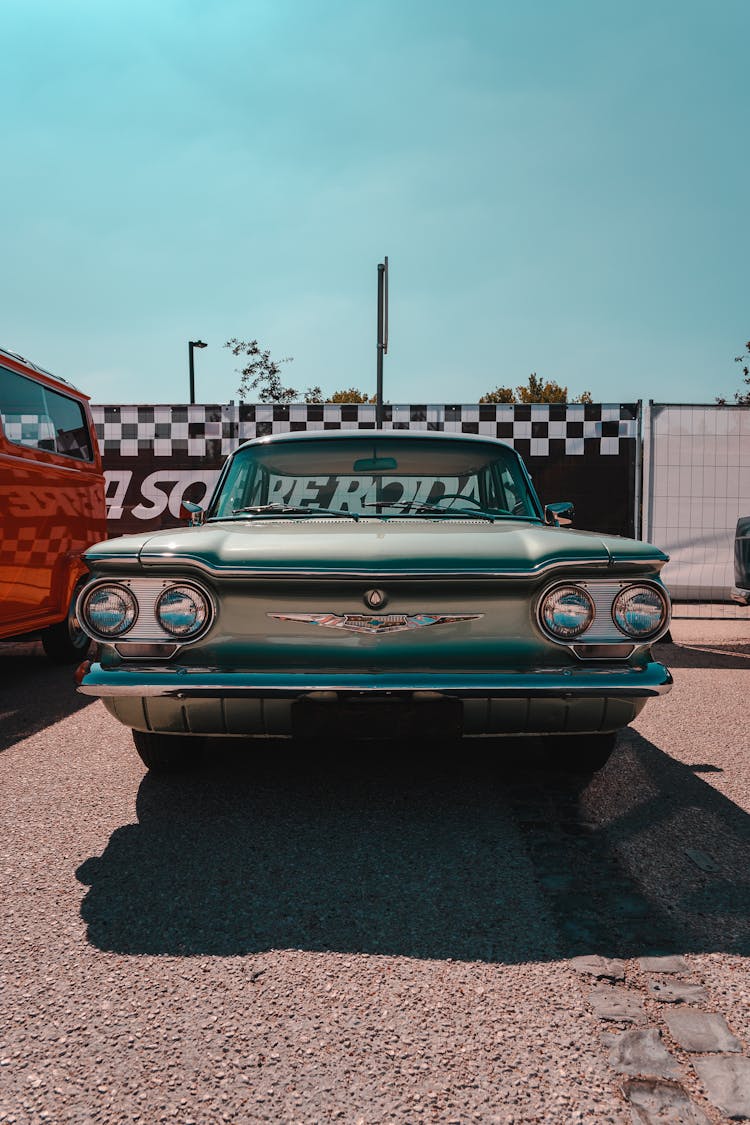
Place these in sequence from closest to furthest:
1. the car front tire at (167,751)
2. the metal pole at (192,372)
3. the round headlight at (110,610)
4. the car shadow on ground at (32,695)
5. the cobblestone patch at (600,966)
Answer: the cobblestone patch at (600,966) < the round headlight at (110,610) < the car front tire at (167,751) < the car shadow on ground at (32,695) < the metal pole at (192,372)

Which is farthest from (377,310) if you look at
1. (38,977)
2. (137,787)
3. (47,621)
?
(38,977)

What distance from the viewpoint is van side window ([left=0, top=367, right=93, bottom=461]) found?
4.70m

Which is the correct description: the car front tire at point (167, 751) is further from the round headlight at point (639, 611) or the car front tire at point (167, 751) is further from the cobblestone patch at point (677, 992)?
the cobblestone patch at point (677, 992)

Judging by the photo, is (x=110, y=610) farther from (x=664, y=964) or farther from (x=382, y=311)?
(x=382, y=311)

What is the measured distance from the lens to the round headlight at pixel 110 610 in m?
2.34

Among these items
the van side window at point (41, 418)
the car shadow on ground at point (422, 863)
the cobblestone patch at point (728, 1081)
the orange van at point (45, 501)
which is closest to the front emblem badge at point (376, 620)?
the car shadow on ground at point (422, 863)

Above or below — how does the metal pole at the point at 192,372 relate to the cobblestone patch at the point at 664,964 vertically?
above

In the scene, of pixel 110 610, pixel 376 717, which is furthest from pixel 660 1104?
pixel 110 610

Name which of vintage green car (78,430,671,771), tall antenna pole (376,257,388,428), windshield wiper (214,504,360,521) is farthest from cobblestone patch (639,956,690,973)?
tall antenna pole (376,257,388,428)

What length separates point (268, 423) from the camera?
8555 mm

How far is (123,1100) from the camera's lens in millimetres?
1312

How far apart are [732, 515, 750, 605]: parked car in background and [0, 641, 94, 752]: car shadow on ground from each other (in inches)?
170

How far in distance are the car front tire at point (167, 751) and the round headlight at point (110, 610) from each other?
0.59 metres

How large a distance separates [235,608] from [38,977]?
1.04 meters
